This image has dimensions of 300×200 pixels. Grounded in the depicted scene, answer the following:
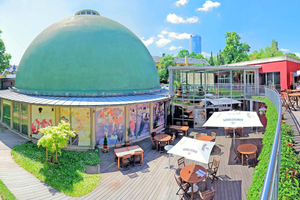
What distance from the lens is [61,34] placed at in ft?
67.9

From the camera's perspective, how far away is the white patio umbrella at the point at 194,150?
973 centimetres

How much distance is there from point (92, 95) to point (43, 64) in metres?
6.80

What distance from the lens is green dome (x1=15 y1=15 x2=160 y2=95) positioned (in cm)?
1834

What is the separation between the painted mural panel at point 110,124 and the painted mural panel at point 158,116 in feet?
13.6

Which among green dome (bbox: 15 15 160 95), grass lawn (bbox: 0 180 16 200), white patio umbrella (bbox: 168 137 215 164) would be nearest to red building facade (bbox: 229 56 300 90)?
green dome (bbox: 15 15 160 95)

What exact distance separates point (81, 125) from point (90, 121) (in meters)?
0.84

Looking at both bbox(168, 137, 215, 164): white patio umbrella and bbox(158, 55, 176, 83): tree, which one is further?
bbox(158, 55, 176, 83): tree

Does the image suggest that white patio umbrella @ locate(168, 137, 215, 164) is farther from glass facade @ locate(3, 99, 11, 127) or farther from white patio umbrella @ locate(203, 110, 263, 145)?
glass facade @ locate(3, 99, 11, 127)

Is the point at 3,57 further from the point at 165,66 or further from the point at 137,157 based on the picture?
the point at 137,157

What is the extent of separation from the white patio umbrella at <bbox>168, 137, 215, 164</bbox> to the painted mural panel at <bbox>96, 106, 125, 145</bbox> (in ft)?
23.6

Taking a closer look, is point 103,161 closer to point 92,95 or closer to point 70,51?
point 92,95

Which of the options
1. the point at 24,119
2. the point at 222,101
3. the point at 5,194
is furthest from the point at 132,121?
the point at 222,101

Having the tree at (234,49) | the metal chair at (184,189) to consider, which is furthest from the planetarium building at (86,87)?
the tree at (234,49)

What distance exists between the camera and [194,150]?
33.1 feet
